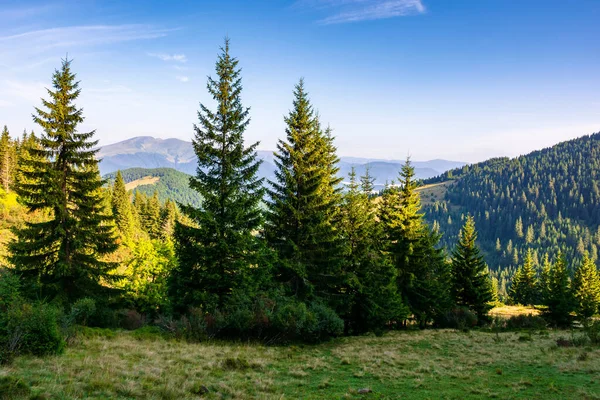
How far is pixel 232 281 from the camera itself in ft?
66.7

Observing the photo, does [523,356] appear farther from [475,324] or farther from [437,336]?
[475,324]

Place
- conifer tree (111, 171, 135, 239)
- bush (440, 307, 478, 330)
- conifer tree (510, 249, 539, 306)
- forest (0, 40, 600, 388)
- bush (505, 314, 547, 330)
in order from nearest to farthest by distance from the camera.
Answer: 1. forest (0, 40, 600, 388)
2. bush (440, 307, 478, 330)
3. bush (505, 314, 547, 330)
4. conifer tree (111, 171, 135, 239)
5. conifer tree (510, 249, 539, 306)

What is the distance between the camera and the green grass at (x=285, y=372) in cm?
790

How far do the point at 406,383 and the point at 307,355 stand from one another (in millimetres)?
5781

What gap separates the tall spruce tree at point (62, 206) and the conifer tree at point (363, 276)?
17.7m

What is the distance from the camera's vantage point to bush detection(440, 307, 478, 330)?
1353 inches

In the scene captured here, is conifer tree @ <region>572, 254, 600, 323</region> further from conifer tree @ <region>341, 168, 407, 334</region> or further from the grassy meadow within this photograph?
the grassy meadow

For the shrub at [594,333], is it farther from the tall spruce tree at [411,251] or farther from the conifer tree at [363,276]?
the tall spruce tree at [411,251]

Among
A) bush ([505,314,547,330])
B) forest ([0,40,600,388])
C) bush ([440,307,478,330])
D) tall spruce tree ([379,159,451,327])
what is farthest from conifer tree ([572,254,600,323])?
forest ([0,40,600,388])

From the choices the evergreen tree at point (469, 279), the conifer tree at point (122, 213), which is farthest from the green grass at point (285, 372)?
the conifer tree at point (122, 213)

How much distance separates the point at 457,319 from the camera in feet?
112

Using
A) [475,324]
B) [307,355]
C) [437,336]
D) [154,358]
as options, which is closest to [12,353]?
[154,358]

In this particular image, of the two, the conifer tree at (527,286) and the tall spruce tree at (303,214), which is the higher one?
the tall spruce tree at (303,214)

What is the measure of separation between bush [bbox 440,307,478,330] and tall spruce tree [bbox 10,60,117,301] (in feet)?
108
